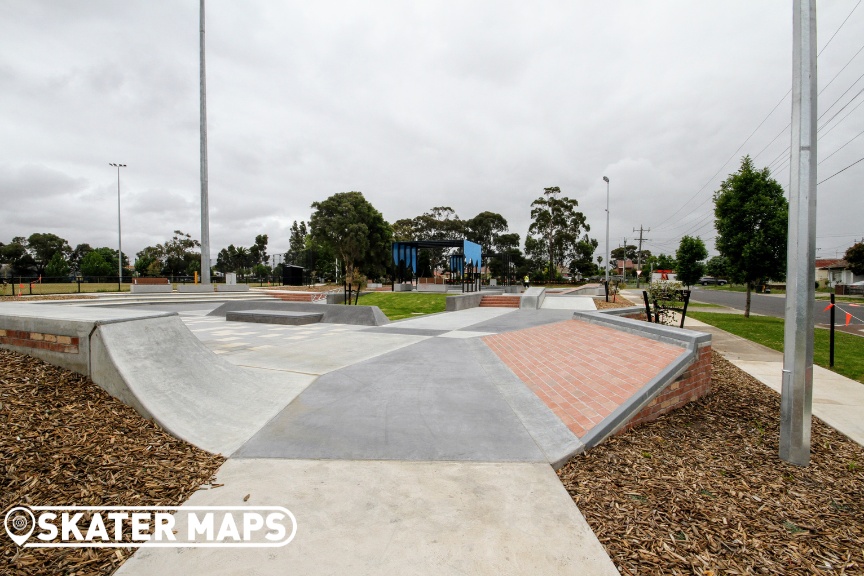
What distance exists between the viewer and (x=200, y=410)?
4.23 meters

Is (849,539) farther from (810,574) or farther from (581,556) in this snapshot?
(581,556)

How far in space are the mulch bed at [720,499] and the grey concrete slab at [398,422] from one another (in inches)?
30.0

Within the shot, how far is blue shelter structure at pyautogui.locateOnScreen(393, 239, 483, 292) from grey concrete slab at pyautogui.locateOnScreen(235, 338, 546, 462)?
21576mm

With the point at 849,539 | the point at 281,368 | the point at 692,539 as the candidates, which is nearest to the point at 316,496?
the point at 692,539

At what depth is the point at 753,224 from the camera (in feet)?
54.2

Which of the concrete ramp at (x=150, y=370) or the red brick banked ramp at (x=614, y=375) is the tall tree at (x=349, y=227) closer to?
the red brick banked ramp at (x=614, y=375)

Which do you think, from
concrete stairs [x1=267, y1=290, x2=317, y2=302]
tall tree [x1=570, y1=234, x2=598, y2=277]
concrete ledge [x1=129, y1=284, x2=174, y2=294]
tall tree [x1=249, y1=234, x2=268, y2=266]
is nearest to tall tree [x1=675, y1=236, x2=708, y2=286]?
tall tree [x1=570, y1=234, x2=598, y2=277]

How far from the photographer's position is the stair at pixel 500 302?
2061 cm

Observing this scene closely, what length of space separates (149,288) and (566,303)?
2451 cm

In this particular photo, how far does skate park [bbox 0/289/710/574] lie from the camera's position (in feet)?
7.73

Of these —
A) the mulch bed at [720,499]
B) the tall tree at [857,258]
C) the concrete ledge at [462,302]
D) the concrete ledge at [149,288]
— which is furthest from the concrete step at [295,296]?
the tall tree at [857,258]

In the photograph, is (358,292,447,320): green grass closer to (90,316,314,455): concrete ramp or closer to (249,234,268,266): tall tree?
(90,316,314,455): concrete ramp

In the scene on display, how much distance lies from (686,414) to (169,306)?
22074 millimetres

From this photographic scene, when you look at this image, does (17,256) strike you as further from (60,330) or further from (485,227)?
(60,330)
